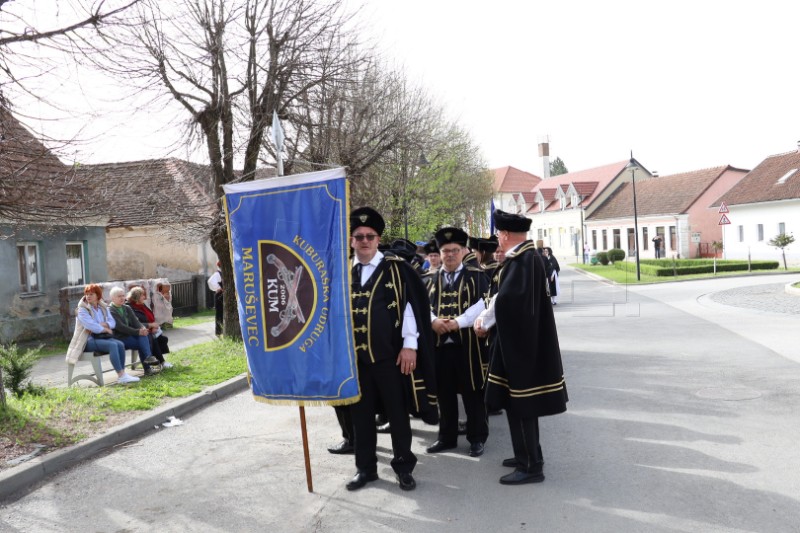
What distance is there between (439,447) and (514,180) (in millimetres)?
82596

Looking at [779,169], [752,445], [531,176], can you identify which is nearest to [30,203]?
[752,445]

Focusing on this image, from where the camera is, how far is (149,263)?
88.1 ft

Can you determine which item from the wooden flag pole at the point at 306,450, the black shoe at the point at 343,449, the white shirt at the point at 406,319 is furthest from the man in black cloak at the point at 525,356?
the black shoe at the point at 343,449

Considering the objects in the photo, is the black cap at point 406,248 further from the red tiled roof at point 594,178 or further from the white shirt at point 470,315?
the red tiled roof at point 594,178

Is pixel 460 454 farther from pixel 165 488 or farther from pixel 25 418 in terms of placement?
pixel 25 418

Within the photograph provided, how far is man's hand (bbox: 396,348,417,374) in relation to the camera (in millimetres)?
5391

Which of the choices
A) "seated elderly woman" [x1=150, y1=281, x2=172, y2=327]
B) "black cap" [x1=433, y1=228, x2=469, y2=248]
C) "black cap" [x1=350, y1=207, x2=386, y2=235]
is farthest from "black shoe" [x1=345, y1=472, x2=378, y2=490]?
"seated elderly woman" [x1=150, y1=281, x2=172, y2=327]

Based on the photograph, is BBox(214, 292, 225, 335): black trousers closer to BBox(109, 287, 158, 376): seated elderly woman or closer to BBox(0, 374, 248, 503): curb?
BBox(109, 287, 158, 376): seated elderly woman

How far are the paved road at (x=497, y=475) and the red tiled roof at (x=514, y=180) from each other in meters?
77.3

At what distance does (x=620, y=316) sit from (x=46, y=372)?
12763mm

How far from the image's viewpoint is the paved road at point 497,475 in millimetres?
4645

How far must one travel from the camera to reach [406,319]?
545 centimetres

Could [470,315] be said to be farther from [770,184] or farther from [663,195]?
[663,195]

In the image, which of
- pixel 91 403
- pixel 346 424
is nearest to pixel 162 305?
pixel 91 403
